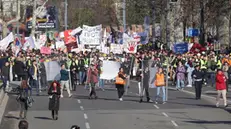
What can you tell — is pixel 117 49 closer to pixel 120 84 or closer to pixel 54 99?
pixel 120 84

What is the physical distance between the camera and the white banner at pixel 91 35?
49562 millimetres

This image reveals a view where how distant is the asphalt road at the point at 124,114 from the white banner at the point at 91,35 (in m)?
16.8

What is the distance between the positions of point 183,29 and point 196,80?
3178 centimetres

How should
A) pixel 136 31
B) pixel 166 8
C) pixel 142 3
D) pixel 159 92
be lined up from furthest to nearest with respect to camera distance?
pixel 136 31
pixel 142 3
pixel 166 8
pixel 159 92

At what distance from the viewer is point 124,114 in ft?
85.4

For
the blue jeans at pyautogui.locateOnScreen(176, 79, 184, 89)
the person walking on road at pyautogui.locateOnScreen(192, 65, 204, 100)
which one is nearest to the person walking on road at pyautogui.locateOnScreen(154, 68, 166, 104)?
the person walking on road at pyautogui.locateOnScreen(192, 65, 204, 100)

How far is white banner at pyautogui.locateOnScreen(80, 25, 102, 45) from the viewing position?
49562 millimetres

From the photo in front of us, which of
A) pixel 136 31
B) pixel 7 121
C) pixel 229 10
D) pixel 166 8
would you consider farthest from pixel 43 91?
pixel 136 31

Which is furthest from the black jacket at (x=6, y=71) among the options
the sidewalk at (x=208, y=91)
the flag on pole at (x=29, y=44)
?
the flag on pole at (x=29, y=44)

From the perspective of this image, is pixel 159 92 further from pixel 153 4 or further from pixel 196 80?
pixel 153 4

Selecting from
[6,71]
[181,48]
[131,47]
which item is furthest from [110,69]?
[131,47]

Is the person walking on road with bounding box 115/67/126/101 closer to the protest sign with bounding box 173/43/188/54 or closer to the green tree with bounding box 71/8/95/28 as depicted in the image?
the protest sign with bounding box 173/43/188/54

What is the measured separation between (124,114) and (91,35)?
949 inches

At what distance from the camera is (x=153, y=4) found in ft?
186
